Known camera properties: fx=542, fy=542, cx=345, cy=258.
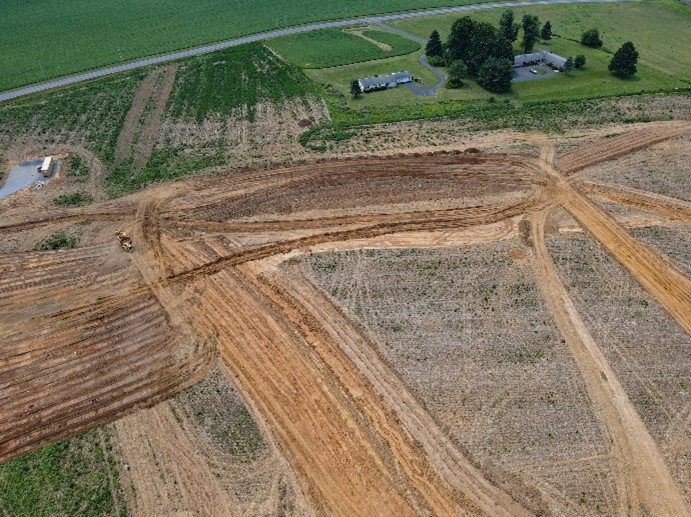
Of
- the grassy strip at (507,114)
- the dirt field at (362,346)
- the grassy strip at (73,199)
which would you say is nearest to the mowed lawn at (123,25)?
the grassy strip at (73,199)

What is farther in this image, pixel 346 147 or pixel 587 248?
pixel 346 147

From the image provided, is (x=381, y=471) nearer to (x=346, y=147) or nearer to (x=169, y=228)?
(x=169, y=228)

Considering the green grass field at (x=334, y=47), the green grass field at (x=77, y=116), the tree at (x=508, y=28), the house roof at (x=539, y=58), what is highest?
the tree at (x=508, y=28)

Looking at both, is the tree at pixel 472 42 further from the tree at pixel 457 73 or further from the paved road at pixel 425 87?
the paved road at pixel 425 87

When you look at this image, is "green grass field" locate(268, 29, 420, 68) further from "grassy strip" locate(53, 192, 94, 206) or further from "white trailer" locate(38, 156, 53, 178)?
"grassy strip" locate(53, 192, 94, 206)

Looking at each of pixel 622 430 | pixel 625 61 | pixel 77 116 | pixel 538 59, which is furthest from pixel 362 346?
pixel 625 61

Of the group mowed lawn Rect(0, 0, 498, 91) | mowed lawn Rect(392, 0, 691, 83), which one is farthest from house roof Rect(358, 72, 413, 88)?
mowed lawn Rect(0, 0, 498, 91)

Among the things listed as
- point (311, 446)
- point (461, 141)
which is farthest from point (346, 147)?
point (311, 446)

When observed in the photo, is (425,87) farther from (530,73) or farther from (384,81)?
(530,73)
